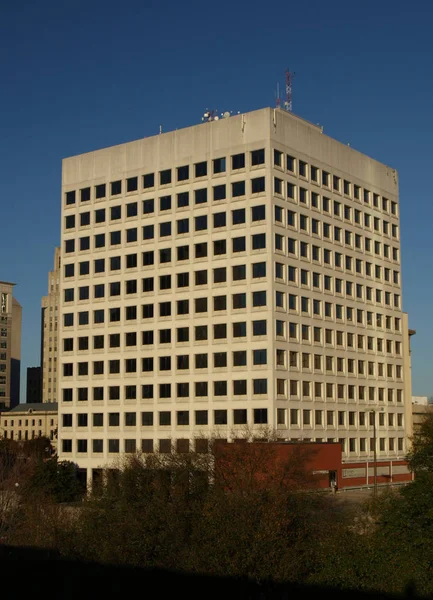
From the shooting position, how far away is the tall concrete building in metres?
99.4

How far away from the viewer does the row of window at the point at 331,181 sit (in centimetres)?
10219

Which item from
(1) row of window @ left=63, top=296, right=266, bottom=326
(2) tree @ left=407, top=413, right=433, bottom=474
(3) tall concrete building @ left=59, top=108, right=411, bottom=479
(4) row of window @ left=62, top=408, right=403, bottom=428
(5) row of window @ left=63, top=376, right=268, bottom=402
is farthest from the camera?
(3) tall concrete building @ left=59, top=108, right=411, bottom=479

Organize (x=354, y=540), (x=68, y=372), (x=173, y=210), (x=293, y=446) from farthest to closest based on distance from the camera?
1. (x=68, y=372)
2. (x=173, y=210)
3. (x=293, y=446)
4. (x=354, y=540)

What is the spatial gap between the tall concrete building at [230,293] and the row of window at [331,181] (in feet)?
0.75

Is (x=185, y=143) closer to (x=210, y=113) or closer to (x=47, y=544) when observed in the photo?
(x=210, y=113)

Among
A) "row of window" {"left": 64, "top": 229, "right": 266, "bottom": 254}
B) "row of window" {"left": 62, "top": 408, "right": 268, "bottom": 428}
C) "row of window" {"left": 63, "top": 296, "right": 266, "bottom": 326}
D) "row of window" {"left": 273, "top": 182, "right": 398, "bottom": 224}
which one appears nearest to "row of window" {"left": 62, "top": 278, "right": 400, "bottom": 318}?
"row of window" {"left": 63, "top": 296, "right": 266, "bottom": 326}

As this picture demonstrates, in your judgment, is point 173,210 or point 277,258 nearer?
point 277,258

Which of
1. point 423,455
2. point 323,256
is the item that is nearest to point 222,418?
point 323,256

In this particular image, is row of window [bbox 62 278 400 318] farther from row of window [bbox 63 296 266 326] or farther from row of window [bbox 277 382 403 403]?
row of window [bbox 277 382 403 403]

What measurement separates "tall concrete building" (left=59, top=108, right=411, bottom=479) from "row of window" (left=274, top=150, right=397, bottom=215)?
23cm

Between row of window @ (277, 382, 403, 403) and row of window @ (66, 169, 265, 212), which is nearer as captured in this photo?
row of window @ (277, 382, 403, 403)

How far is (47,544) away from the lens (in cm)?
5909

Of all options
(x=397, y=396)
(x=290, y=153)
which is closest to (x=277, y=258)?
(x=290, y=153)

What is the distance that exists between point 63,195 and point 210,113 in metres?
23.3
